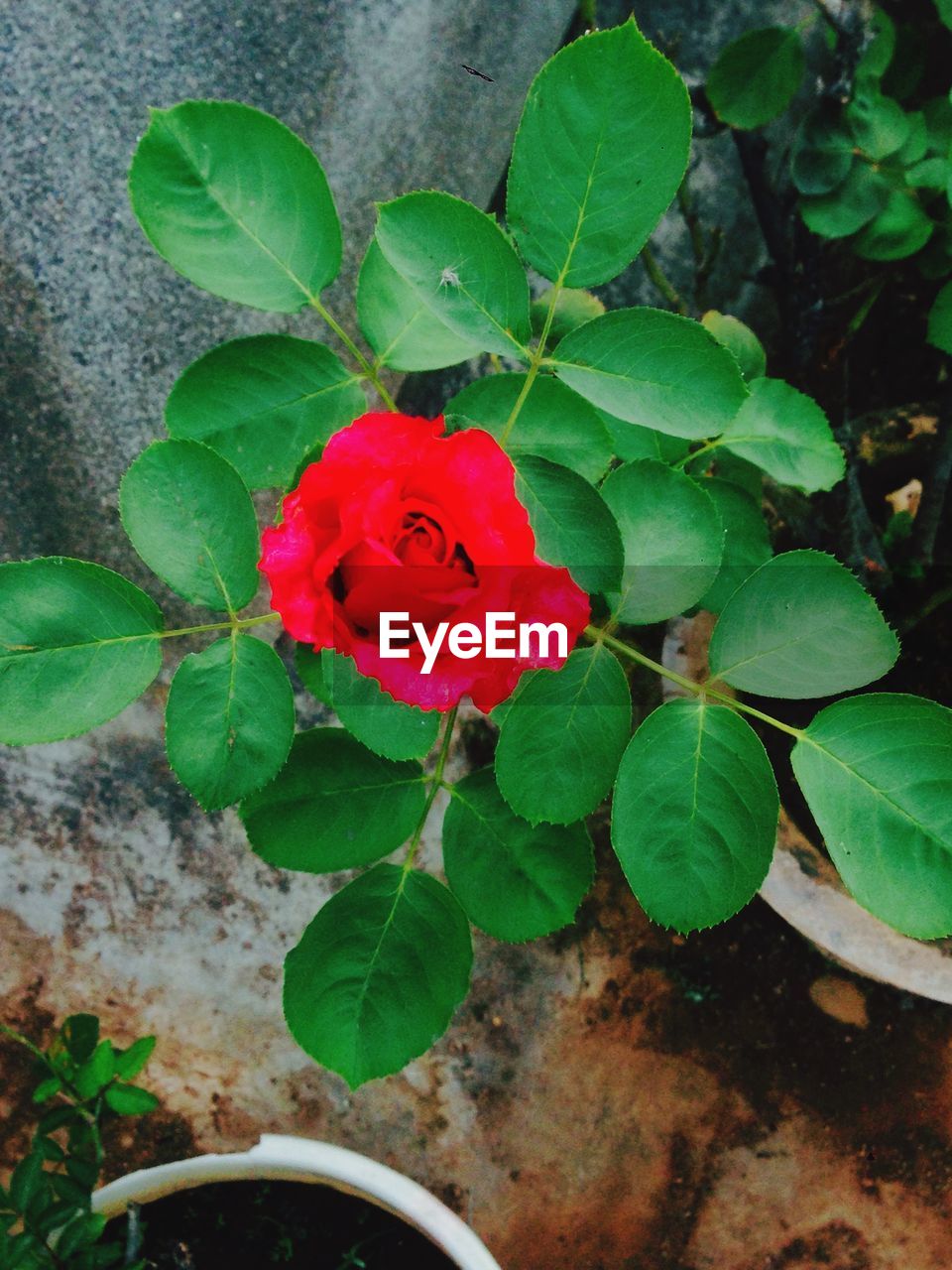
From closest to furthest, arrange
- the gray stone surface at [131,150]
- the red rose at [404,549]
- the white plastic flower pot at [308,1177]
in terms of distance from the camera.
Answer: the red rose at [404,549] < the white plastic flower pot at [308,1177] < the gray stone surface at [131,150]

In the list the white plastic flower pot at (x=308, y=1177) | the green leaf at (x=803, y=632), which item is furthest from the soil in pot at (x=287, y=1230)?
the green leaf at (x=803, y=632)

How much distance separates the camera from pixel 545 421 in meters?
0.65

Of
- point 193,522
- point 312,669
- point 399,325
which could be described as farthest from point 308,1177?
point 399,325

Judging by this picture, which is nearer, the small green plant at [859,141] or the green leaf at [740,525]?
the green leaf at [740,525]

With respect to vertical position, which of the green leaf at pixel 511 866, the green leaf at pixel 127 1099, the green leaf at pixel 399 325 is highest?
the green leaf at pixel 399 325

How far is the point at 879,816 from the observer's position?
A: 618 millimetres

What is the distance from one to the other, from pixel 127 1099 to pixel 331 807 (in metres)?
0.51

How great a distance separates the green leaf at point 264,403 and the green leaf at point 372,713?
13 centimetres

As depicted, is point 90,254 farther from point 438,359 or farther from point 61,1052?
point 61,1052

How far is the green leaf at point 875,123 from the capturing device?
919mm

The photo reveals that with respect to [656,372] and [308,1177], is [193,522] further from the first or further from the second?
[308,1177]

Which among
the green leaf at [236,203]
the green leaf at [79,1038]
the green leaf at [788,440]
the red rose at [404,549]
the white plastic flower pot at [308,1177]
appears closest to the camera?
the red rose at [404,549]

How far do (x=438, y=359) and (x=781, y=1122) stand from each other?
1201mm

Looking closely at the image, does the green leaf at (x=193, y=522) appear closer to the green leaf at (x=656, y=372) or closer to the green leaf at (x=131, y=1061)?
the green leaf at (x=656, y=372)
